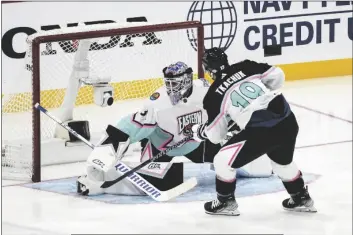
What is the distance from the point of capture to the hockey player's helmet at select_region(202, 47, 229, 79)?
4.89 metres

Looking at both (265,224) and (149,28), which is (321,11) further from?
(265,224)

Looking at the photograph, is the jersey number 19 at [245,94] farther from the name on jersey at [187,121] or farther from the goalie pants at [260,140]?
the name on jersey at [187,121]

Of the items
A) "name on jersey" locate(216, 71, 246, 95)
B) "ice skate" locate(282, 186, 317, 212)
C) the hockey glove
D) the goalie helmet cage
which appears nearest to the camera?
"name on jersey" locate(216, 71, 246, 95)

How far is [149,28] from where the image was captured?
595cm

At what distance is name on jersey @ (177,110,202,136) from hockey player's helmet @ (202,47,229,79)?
42cm

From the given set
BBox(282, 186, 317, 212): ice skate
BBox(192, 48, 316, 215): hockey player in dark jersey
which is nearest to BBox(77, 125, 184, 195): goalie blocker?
BBox(192, 48, 316, 215): hockey player in dark jersey

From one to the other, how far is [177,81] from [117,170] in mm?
456

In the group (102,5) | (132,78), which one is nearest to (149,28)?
(132,78)

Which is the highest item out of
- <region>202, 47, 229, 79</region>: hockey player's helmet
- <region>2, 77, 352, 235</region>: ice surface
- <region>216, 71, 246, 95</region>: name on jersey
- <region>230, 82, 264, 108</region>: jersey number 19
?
<region>202, 47, 229, 79</region>: hockey player's helmet

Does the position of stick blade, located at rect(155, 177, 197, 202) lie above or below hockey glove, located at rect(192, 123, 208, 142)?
below

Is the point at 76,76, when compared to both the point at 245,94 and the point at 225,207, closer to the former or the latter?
the point at 225,207

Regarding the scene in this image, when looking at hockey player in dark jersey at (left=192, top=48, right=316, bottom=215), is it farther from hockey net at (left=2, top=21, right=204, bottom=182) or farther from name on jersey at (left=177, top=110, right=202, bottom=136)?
hockey net at (left=2, top=21, right=204, bottom=182)

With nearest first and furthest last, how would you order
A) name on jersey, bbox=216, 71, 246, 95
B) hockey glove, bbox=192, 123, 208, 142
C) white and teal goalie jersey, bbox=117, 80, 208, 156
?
name on jersey, bbox=216, 71, 246, 95 < hockey glove, bbox=192, 123, 208, 142 < white and teal goalie jersey, bbox=117, 80, 208, 156

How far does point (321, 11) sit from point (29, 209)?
2926mm
